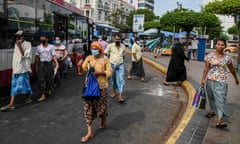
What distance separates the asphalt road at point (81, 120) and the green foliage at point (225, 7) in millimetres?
7143

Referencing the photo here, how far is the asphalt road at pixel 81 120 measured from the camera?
461 centimetres

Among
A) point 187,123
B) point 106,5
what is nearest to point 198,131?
point 187,123

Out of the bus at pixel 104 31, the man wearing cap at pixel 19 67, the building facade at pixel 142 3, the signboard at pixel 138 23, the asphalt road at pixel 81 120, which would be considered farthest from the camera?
the building facade at pixel 142 3

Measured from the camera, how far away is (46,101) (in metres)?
6.97

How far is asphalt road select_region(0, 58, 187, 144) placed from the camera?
461cm

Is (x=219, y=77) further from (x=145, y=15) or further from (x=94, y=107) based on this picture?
(x=145, y=15)

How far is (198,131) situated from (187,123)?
40 cm

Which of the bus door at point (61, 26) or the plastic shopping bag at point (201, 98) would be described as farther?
the bus door at point (61, 26)

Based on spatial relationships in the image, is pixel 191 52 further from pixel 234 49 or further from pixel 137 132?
pixel 234 49

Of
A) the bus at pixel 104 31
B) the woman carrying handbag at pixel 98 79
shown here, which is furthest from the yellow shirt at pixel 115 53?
the bus at pixel 104 31

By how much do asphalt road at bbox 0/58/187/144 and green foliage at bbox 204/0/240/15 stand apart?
714 cm

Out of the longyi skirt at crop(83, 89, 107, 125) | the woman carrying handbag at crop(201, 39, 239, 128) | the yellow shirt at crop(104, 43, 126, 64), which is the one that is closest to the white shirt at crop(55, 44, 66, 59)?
the yellow shirt at crop(104, 43, 126, 64)

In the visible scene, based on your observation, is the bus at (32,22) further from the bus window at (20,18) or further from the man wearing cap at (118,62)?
the man wearing cap at (118,62)

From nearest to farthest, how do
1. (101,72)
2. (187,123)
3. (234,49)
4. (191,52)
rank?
1. (101,72)
2. (187,123)
3. (191,52)
4. (234,49)
